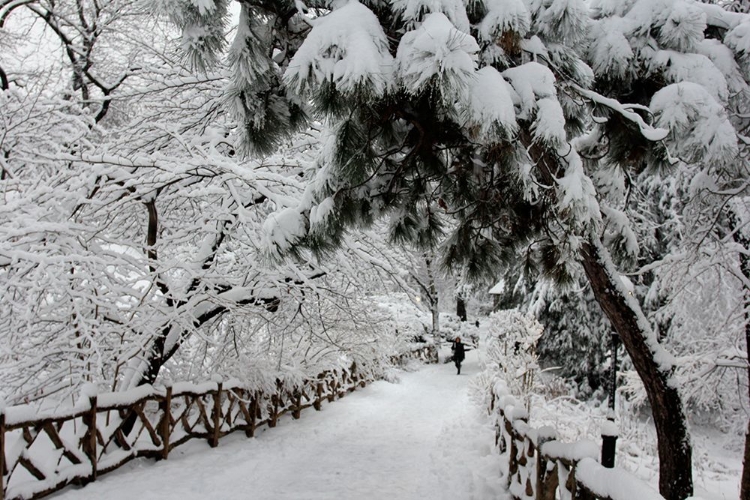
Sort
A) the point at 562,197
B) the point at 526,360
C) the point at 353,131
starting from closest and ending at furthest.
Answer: the point at 562,197 → the point at 353,131 → the point at 526,360

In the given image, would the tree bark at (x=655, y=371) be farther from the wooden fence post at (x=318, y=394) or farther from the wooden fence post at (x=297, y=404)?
the wooden fence post at (x=318, y=394)

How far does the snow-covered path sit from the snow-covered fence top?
579 mm

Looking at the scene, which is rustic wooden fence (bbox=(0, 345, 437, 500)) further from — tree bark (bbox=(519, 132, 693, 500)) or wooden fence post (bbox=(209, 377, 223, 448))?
tree bark (bbox=(519, 132, 693, 500))

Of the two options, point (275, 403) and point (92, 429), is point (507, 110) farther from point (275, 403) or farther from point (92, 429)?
point (275, 403)

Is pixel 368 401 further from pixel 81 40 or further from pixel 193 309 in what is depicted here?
pixel 81 40

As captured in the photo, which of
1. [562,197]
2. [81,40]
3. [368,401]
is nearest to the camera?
[562,197]

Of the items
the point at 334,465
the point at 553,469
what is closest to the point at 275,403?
the point at 334,465

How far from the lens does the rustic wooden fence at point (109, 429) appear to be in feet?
15.5

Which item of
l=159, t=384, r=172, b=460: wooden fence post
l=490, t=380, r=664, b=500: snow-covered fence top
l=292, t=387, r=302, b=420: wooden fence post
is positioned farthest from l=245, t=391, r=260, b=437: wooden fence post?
l=490, t=380, r=664, b=500: snow-covered fence top

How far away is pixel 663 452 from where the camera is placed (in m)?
3.51

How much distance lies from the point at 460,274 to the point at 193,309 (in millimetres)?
3761

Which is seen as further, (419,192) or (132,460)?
(132,460)

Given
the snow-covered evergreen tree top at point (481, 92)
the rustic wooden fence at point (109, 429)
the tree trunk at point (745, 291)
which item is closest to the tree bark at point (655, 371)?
the snow-covered evergreen tree top at point (481, 92)

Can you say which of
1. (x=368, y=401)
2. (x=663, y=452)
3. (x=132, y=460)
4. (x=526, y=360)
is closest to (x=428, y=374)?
(x=368, y=401)
